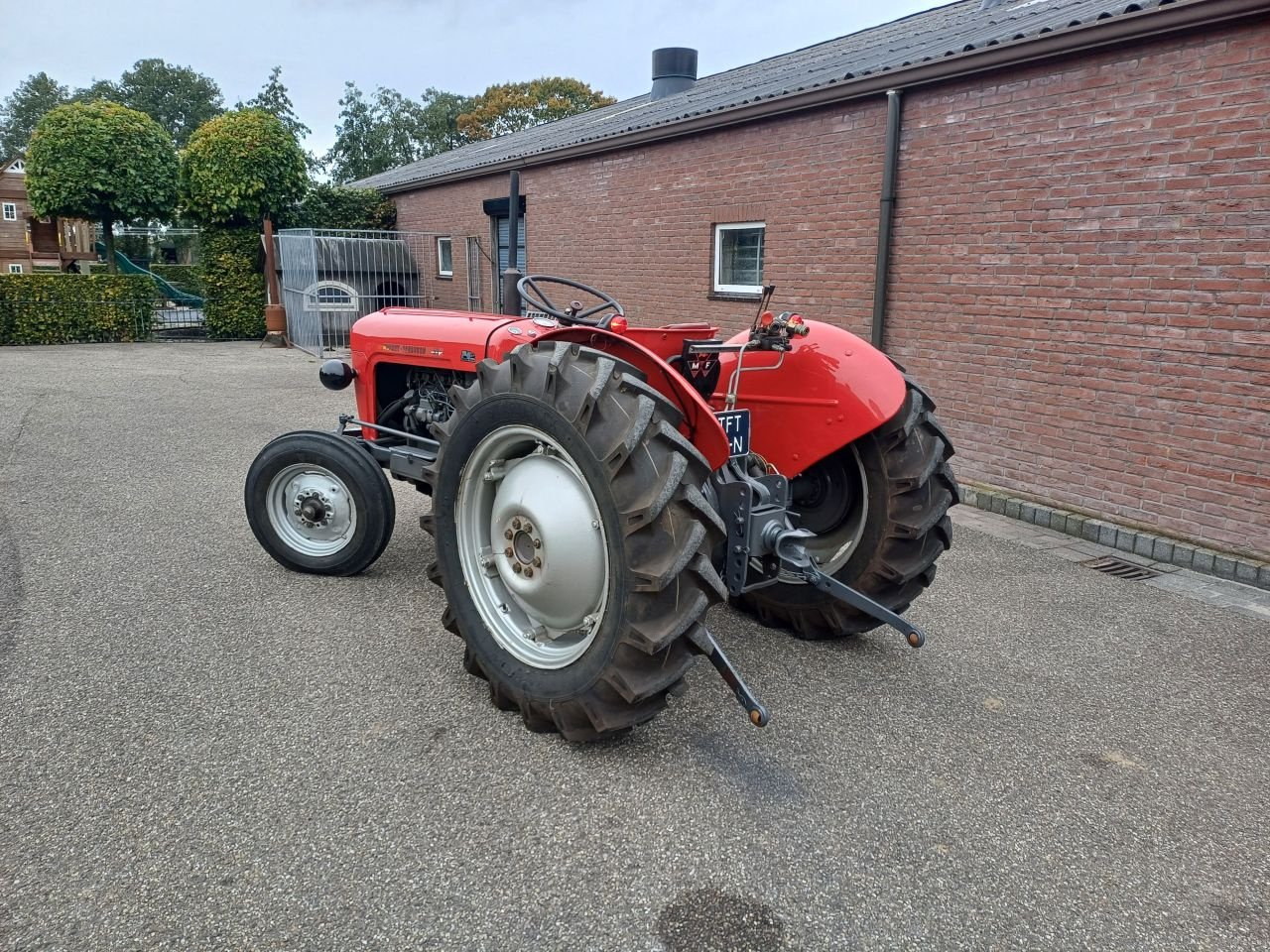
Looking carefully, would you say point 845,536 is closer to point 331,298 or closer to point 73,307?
point 331,298

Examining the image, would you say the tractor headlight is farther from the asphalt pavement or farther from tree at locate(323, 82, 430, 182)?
tree at locate(323, 82, 430, 182)

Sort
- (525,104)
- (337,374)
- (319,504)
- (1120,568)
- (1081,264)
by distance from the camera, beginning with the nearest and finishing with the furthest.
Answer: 1. (319,504)
2. (337,374)
3. (1120,568)
4. (1081,264)
5. (525,104)

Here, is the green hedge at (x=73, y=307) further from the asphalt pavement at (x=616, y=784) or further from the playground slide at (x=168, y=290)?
the asphalt pavement at (x=616, y=784)

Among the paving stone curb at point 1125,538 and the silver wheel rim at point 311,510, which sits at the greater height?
the silver wheel rim at point 311,510

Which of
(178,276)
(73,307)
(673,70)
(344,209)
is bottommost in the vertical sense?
(73,307)

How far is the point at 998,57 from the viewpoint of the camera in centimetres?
566

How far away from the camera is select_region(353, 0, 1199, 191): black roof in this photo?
5.77 meters

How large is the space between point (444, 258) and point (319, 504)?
43.5ft

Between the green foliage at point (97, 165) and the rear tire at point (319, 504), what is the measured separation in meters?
14.4

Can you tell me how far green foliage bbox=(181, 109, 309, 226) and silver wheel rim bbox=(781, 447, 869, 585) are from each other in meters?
15.2

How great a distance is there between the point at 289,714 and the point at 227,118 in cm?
1590

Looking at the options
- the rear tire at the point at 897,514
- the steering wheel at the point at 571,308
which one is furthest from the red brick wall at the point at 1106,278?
the steering wheel at the point at 571,308

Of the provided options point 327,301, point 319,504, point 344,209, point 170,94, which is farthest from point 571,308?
point 170,94

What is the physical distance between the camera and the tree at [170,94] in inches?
2048
